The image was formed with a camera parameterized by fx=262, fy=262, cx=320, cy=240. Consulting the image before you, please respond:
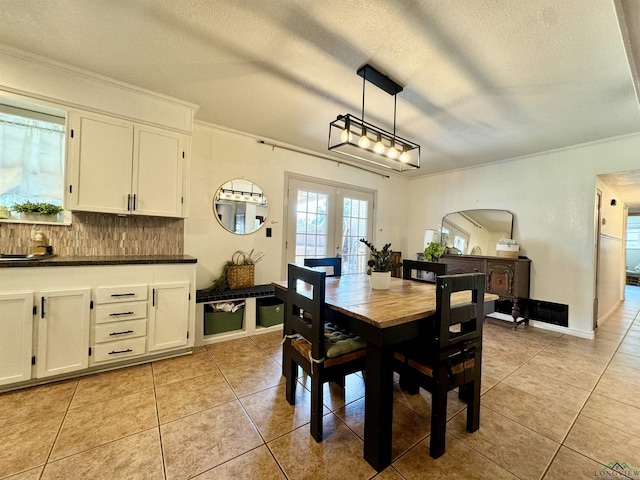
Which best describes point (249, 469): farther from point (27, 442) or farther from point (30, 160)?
point (30, 160)

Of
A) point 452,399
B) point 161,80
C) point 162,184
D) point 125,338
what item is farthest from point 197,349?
point 161,80

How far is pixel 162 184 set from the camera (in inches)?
104

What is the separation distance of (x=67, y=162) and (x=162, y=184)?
A: 2.31ft

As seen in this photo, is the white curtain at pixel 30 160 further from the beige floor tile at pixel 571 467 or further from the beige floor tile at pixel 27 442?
the beige floor tile at pixel 571 467

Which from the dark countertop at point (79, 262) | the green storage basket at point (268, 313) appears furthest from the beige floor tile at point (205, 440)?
the green storage basket at point (268, 313)

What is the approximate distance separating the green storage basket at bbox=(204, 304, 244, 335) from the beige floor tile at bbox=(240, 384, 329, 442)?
1.18 metres

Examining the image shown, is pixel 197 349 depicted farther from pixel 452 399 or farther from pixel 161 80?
pixel 161 80

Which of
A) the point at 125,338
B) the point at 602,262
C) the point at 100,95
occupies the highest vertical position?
the point at 100,95

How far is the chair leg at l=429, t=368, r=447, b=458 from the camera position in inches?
56.9

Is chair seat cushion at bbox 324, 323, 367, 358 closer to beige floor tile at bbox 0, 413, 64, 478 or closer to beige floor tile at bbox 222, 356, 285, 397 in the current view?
beige floor tile at bbox 222, 356, 285, 397

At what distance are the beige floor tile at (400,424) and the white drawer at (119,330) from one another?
1863mm

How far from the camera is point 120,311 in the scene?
228 centimetres

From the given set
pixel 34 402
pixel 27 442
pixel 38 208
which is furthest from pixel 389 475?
pixel 38 208

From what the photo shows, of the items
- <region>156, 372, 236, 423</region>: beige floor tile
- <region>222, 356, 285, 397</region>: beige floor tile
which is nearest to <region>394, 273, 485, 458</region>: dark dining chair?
<region>222, 356, 285, 397</region>: beige floor tile
